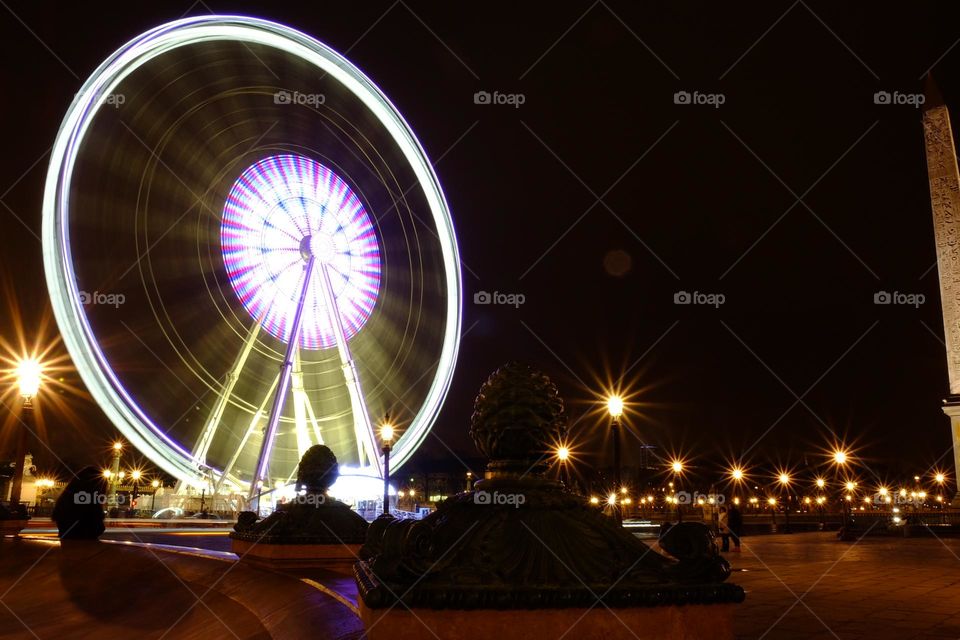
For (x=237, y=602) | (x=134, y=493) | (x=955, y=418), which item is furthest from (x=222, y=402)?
(x=955, y=418)

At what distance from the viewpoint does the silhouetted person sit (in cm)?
949

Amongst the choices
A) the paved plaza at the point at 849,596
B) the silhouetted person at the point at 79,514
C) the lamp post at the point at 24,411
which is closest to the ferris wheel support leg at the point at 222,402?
the lamp post at the point at 24,411

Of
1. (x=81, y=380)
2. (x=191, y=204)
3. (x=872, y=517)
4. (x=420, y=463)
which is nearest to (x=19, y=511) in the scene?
(x=81, y=380)

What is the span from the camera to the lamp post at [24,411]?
15.5 meters

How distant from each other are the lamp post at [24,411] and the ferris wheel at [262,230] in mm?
2464

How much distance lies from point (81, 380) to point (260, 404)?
8.20 m

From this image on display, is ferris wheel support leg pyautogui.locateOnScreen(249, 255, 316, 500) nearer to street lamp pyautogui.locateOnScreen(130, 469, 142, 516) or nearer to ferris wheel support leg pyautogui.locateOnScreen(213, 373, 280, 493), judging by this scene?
ferris wheel support leg pyautogui.locateOnScreen(213, 373, 280, 493)

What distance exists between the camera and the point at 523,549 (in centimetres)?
267

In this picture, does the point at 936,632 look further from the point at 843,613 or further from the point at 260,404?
the point at 260,404

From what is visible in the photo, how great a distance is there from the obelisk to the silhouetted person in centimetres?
2799

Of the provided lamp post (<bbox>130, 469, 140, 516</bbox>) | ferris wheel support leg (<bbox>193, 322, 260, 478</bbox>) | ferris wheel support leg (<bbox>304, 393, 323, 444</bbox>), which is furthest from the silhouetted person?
lamp post (<bbox>130, 469, 140, 516</bbox>)

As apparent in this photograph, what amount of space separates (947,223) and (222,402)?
90.9 feet

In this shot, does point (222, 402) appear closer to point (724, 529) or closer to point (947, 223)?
point (724, 529)

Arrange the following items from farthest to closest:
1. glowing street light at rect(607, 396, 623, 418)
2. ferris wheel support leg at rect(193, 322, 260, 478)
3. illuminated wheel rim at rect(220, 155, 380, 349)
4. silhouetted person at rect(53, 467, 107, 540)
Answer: ferris wheel support leg at rect(193, 322, 260, 478), illuminated wheel rim at rect(220, 155, 380, 349), glowing street light at rect(607, 396, 623, 418), silhouetted person at rect(53, 467, 107, 540)
